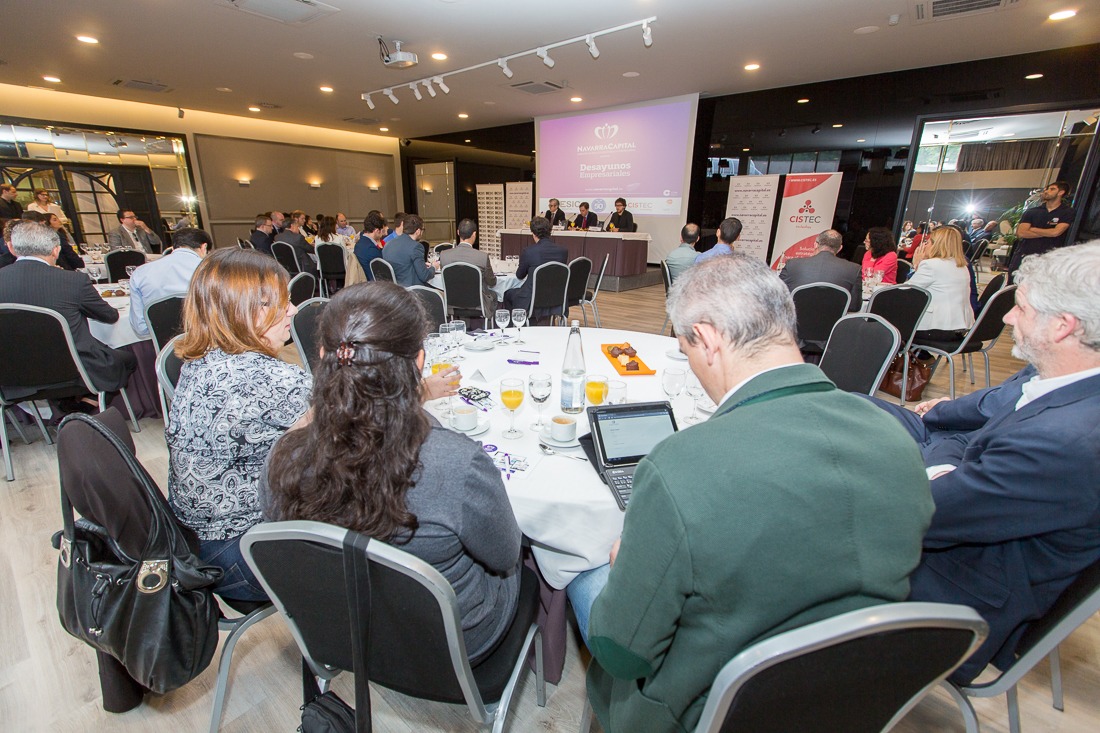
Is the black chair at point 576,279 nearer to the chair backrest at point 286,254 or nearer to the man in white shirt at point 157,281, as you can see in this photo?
the man in white shirt at point 157,281

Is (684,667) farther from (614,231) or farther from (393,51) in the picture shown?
(614,231)

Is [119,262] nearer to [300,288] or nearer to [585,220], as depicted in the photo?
[300,288]

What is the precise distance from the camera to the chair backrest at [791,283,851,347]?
11.3 feet

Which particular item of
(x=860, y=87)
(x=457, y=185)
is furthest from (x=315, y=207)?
(x=860, y=87)

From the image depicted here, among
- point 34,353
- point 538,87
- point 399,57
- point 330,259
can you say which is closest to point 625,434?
point 34,353

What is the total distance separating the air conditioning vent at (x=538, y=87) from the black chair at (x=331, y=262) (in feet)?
12.8

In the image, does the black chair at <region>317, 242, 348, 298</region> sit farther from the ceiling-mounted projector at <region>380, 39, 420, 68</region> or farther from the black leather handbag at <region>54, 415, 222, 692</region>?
the black leather handbag at <region>54, 415, 222, 692</region>

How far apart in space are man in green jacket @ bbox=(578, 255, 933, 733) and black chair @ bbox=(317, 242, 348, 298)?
707 cm

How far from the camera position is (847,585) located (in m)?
0.70

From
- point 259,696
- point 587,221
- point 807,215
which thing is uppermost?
point 807,215

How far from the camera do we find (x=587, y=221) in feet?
30.3

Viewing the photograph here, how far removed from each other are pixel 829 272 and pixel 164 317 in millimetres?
4663

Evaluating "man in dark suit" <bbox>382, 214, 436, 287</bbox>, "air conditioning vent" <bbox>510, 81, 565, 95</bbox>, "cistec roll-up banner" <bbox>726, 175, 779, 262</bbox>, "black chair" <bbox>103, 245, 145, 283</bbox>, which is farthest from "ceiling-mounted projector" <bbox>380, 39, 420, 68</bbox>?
"cistec roll-up banner" <bbox>726, 175, 779, 262</bbox>

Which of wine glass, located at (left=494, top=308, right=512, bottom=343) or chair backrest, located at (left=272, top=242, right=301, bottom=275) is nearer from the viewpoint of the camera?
wine glass, located at (left=494, top=308, right=512, bottom=343)
